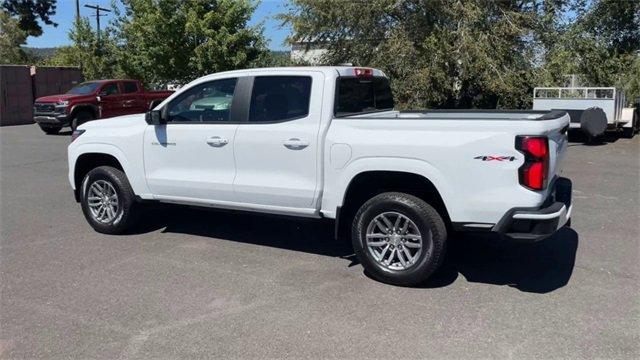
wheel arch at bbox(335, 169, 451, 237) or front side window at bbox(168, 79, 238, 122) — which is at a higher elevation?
front side window at bbox(168, 79, 238, 122)

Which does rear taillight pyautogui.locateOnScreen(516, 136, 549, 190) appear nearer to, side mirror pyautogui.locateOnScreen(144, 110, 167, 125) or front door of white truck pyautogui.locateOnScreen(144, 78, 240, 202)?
front door of white truck pyautogui.locateOnScreen(144, 78, 240, 202)

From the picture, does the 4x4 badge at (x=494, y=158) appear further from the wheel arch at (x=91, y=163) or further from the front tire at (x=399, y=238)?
the wheel arch at (x=91, y=163)

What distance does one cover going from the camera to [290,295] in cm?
463

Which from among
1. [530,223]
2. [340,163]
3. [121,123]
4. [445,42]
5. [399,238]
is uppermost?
[445,42]

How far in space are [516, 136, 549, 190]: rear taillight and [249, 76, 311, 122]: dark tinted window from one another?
1.93 m

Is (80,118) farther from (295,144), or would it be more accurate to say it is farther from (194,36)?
(295,144)

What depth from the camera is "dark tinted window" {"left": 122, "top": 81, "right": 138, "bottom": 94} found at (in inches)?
816

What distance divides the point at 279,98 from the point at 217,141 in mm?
740

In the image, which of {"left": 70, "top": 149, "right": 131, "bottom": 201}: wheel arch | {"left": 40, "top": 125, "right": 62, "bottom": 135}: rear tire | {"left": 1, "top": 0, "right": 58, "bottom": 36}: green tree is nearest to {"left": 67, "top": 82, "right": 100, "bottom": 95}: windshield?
{"left": 40, "top": 125, "right": 62, "bottom": 135}: rear tire

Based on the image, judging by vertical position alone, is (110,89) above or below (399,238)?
above

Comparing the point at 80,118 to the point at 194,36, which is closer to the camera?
the point at 80,118

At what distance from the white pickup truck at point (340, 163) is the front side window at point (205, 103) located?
0.01m

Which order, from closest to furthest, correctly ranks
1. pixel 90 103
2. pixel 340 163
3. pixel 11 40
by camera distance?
pixel 340 163 < pixel 90 103 < pixel 11 40

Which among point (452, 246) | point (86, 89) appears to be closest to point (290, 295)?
point (452, 246)
